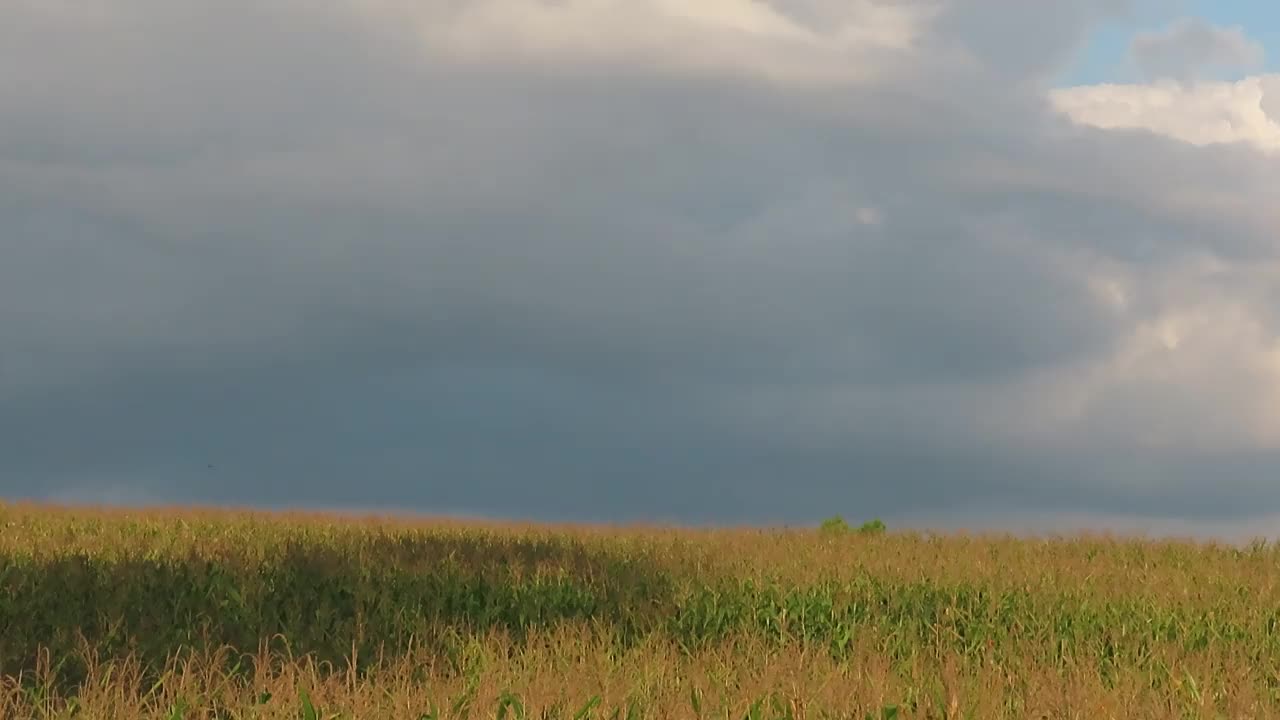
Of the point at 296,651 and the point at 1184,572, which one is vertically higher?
the point at 1184,572

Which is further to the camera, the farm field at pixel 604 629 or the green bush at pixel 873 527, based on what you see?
the green bush at pixel 873 527

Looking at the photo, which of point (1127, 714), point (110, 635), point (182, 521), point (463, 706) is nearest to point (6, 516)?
point (182, 521)

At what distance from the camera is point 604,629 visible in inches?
455

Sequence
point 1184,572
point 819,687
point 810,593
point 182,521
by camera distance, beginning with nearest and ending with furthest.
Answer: point 819,687
point 810,593
point 1184,572
point 182,521

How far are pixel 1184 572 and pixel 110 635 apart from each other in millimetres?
13040

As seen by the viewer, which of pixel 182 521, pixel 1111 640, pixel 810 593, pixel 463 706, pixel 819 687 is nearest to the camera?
pixel 463 706

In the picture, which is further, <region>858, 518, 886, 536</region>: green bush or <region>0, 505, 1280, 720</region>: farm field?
<region>858, 518, 886, 536</region>: green bush

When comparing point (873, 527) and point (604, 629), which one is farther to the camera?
point (873, 527)

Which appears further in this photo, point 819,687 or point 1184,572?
point 1184,572

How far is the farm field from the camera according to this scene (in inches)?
298

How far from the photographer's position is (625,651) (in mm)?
10445

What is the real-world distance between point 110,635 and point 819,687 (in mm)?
5712

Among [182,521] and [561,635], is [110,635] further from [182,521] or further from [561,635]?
[182,521]

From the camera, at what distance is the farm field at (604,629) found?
298 inches
